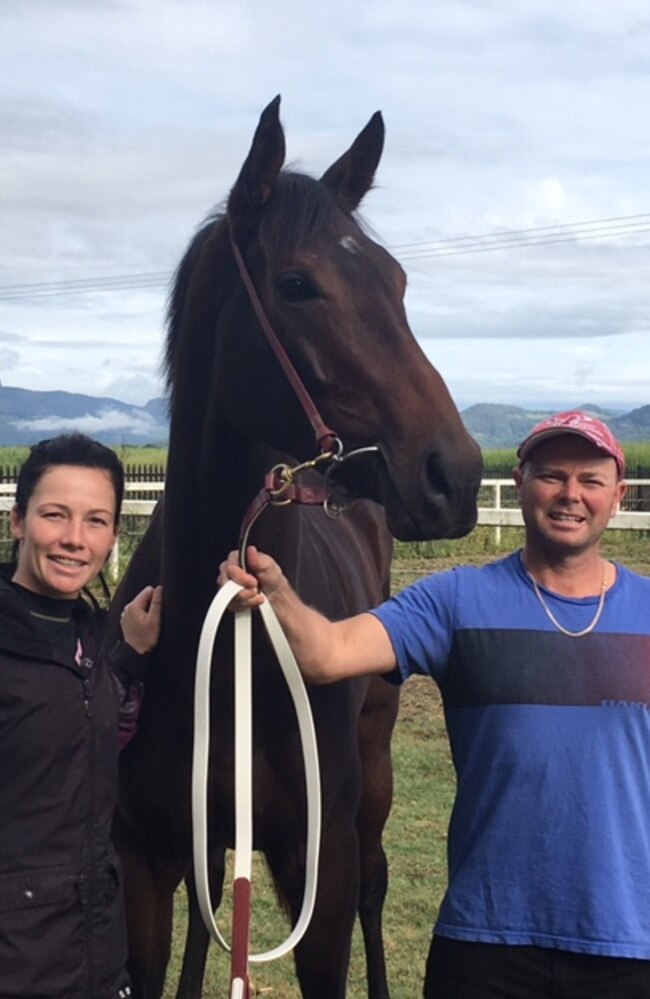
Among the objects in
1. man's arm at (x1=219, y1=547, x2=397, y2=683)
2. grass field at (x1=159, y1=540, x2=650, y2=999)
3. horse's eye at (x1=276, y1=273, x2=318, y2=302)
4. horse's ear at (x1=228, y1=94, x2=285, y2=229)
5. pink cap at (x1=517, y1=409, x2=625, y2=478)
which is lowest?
grass field at (x1=159, y1=540, x2=650, y2=999)

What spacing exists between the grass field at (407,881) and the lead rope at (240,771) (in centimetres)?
223

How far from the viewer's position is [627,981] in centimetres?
227

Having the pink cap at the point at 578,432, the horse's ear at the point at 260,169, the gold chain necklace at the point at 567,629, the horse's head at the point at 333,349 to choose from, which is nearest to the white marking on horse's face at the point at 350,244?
the horse's head at the point at 333,349

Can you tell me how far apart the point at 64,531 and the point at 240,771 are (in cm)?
59

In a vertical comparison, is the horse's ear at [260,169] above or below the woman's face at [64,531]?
above

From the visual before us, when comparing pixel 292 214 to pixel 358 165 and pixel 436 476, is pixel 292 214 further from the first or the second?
pixel 436 476

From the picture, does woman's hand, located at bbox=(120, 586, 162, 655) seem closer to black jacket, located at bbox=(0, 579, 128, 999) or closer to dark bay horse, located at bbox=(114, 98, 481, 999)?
dark bay horse, located at bbox=(114, 98, 481, 999)

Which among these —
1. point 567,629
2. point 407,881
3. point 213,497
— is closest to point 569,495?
point 567,629

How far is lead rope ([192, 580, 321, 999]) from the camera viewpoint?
2.30 metres

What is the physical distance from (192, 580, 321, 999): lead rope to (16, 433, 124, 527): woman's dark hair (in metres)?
0.33

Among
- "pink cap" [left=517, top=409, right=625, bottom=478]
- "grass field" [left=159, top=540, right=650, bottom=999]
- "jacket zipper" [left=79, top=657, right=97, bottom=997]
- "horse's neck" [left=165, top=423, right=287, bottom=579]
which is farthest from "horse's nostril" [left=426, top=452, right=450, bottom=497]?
"grass field" [left=159, top=540, right=650, bottom=999]

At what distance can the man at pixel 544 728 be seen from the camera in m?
2.30

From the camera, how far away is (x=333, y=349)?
270 centimetres

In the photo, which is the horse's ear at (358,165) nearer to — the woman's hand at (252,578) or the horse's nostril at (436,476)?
the horse's nostril at (436,476)
